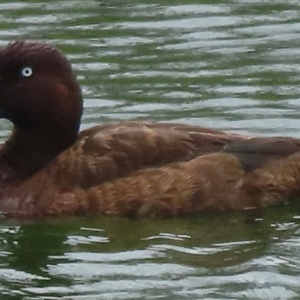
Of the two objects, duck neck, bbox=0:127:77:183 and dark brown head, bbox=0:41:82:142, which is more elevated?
dark brown head, bbox=0:41:82:142

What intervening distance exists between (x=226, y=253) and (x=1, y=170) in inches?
80.2

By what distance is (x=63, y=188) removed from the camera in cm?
1076

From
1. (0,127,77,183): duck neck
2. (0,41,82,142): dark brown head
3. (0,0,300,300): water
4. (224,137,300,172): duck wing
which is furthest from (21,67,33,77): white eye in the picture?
(224,137,300,172): duck wing

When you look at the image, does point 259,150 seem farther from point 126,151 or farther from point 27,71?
point 27,71

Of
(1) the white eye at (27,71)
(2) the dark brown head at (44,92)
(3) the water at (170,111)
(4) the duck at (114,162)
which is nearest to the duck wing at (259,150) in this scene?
(4) the duck at (114,162)

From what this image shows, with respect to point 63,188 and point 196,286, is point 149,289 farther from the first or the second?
point 63,188

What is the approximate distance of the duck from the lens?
10703 mm

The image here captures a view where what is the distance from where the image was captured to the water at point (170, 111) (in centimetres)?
953

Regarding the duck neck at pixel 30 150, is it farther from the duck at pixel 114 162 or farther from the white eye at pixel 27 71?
the white eye at pixel 27 71

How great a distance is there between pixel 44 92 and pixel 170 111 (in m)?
1.93

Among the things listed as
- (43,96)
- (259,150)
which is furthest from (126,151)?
(259,150)

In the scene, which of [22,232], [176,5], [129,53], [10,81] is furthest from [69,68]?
[176,5]

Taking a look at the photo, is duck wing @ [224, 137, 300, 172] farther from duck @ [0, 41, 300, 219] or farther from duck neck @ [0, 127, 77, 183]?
duck neck @ [0, 127, 77, 183]

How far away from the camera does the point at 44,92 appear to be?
1102cm
